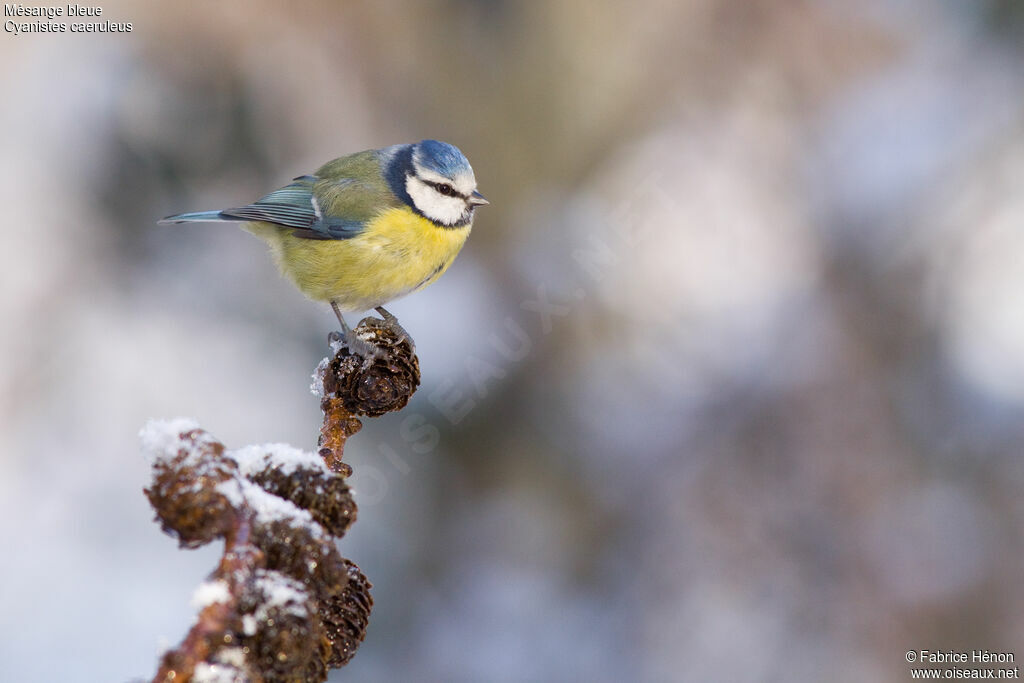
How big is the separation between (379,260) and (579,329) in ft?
8.71

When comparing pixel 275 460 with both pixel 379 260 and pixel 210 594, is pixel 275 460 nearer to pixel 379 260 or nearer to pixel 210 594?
pixel 210 594

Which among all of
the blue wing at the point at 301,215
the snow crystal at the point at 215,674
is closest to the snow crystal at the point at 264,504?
the snow crystal at the point at 215,674

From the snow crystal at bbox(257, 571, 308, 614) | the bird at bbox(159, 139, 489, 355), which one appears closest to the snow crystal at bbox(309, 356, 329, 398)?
the snow crystal at bbox(257, 571, 308, 614)

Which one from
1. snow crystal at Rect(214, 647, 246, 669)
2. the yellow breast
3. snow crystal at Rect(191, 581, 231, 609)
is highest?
Answer: the yellow breast

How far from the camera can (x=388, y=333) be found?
134 cm

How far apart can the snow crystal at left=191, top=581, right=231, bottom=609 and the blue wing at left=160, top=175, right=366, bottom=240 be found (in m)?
1.79

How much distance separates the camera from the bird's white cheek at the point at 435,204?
232 centimetres

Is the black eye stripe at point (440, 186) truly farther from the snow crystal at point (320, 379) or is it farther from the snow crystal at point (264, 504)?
the snow crystal at point (264, 504)

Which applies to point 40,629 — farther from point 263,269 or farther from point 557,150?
point 557,150

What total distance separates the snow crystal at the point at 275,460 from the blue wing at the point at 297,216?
162 cm

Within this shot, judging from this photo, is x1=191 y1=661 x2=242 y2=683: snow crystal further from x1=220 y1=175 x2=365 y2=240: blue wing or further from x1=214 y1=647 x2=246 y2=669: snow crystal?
x1=220 y1=175 x2=365 y2=240: blue wing

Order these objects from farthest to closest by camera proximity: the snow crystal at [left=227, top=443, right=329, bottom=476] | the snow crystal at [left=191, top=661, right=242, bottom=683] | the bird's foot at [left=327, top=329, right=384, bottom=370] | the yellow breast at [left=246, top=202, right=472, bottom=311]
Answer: the yellow breast at [left=246, top=202, right=472, bottom=311]
the bird's foot at [left=327, top=329, right=384, bottom=370]
the snow crystal at [left=227, top=443, right=329, bottom=476]
the snow crystal at [left=191, top=661, right=242, bottom=683]

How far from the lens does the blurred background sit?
398 cm

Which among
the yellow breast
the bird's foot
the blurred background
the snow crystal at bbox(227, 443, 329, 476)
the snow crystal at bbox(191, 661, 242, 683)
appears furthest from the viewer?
the blurred background
